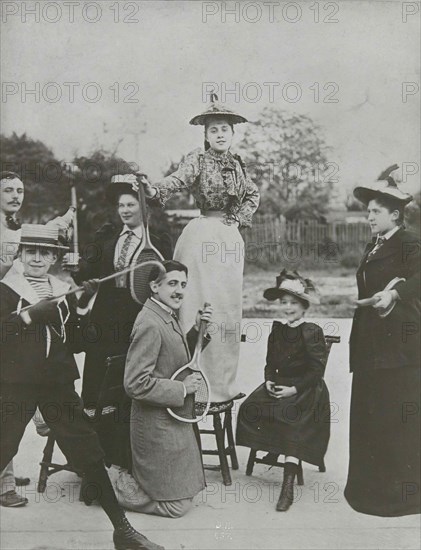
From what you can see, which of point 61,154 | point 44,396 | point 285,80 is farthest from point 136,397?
point 285,80

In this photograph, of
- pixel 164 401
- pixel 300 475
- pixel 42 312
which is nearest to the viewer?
pixel 164 401

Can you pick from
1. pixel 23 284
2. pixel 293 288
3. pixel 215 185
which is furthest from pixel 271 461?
pixel 23 284

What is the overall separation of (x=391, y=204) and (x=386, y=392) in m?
1.01

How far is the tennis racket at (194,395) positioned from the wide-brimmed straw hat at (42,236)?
0.87 m

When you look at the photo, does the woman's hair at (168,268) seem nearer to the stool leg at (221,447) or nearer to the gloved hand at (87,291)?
the gloved hand at (87,291)

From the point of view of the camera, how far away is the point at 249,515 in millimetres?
3418

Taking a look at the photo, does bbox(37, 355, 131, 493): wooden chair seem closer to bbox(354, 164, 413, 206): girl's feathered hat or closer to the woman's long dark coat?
the woman's long dark coat

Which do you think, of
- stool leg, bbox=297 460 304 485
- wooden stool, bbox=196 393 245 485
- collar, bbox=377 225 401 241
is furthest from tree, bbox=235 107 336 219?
stool leg, bbox=297 460 304 485

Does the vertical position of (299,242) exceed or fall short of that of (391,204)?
it falls short

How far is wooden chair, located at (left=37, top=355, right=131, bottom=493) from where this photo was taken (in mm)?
3352

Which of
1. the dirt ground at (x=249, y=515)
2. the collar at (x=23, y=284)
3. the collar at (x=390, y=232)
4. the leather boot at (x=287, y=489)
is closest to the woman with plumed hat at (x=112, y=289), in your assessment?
the collar at (x=23, y=284)

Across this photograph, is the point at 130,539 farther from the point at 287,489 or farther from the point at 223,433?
the point at 287,489

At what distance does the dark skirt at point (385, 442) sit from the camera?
11.5 feet

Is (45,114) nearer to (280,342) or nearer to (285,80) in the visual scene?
(285,80)
